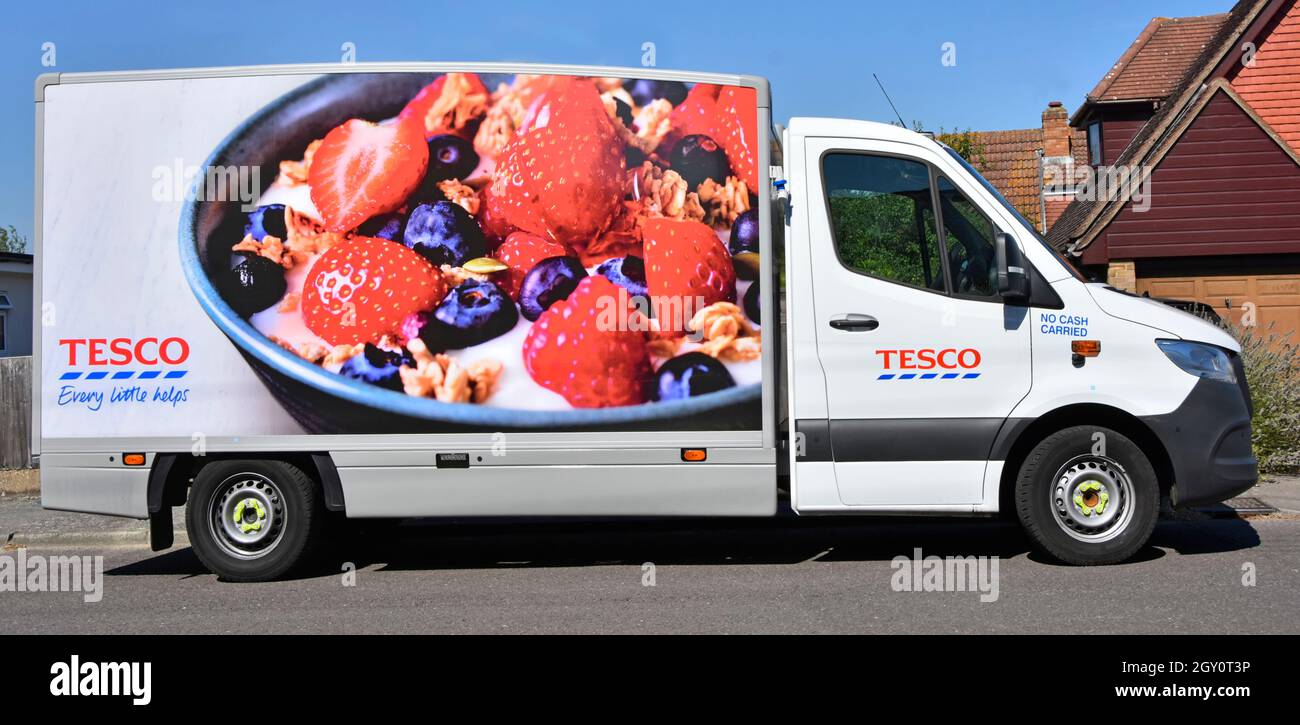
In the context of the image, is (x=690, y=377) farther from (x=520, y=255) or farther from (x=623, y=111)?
(x=623, y=111)

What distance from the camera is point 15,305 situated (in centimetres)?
2281

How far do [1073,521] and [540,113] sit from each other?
406 centimetres

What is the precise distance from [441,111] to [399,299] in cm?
117

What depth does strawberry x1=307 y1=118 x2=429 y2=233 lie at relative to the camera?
7.61 m

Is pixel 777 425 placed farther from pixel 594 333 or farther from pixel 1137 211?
pixel 1137 211

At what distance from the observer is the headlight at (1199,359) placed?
7.52m

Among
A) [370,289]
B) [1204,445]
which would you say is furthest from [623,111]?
[1204,445]

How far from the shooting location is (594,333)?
7.50 m

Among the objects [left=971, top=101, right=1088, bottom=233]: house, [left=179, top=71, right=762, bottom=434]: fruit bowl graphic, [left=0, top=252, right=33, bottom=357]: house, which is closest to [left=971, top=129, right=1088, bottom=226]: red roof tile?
[left=971, top=101, right=1088, bottom=233]: house

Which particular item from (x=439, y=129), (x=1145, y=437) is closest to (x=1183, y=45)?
(x=1145, y=437)

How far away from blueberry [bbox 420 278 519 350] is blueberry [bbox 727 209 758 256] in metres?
1.38

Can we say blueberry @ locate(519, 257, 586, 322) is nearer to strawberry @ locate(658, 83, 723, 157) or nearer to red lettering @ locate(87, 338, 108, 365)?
strawberry @ locate(658, 83, 723, 157)

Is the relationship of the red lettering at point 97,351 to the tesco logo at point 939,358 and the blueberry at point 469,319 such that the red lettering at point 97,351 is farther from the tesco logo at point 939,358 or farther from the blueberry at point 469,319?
the tesco logo at point 939,358

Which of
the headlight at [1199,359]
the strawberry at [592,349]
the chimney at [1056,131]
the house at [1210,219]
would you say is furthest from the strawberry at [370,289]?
the chimney at [1056,131]
